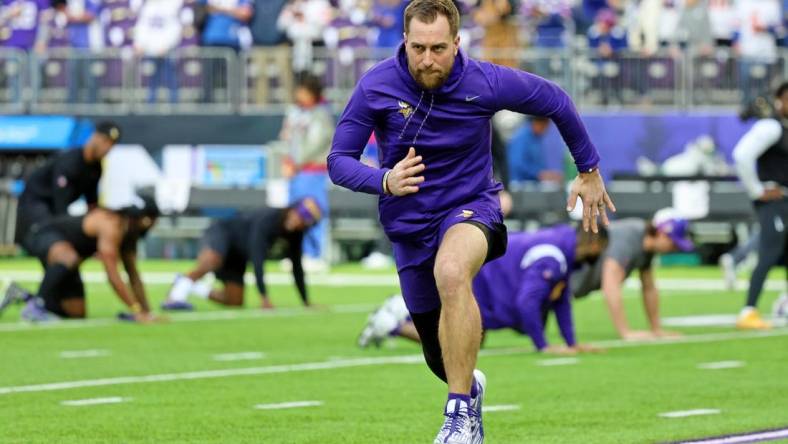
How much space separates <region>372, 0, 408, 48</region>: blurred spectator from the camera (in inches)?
1099

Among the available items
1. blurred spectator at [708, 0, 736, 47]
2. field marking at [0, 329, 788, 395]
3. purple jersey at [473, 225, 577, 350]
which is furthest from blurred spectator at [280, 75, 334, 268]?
purple jersey at [473, 225, 577, 350]

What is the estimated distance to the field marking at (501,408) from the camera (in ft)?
33.2

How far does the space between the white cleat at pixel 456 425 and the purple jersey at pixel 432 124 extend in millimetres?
831

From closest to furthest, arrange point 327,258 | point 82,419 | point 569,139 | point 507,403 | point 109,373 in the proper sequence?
1. point 569,139
2. point 82,419
3. point 507,403
4. point 109,373
5. point 327,258

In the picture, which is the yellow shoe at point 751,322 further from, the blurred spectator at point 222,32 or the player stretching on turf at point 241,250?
the blurred spectator at point 222,32

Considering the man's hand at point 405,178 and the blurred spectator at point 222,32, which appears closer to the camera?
the man's hand at point 405,178

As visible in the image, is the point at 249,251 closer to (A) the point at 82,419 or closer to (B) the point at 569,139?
(A) the point at 82,419

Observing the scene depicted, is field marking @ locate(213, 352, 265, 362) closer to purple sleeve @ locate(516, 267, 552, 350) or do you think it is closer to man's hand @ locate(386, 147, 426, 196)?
purple sleeve @ locate(516, 267, 552, 350)

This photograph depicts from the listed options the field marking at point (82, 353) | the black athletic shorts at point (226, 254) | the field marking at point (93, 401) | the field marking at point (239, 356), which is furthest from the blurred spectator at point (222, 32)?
the field marking at point (93, 401)

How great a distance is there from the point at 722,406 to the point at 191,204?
60.5ft

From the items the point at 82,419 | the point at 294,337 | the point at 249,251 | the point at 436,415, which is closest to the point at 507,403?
the point at 436,415

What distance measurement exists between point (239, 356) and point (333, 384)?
7.31 feet

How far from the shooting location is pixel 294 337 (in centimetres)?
1544

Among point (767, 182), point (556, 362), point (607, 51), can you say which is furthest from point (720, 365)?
point (607, 51)
